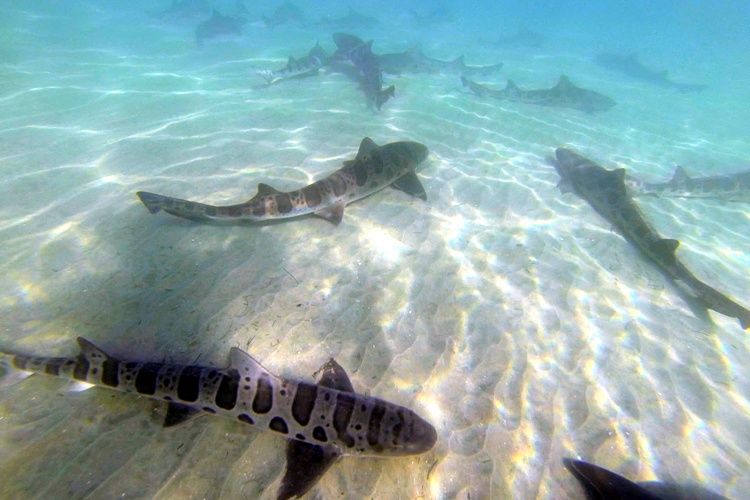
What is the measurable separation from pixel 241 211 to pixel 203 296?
164 centimetres

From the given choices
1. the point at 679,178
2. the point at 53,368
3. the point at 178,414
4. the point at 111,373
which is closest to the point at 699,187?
the point at 679,178

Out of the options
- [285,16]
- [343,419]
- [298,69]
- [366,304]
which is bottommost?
[366,304]

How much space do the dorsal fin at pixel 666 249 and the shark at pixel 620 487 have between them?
159 inches

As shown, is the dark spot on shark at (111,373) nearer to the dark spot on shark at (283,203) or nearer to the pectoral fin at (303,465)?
the pectoral fin at (303,465)

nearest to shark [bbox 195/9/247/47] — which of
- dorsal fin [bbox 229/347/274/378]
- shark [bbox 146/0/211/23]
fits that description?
shark [bbox 146/0/211/23]

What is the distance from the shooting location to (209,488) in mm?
3080

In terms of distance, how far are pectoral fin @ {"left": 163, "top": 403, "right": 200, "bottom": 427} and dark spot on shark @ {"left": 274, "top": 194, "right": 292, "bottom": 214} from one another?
3370 millimetres

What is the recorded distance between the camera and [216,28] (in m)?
22.4

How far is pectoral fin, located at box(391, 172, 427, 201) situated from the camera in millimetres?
7223

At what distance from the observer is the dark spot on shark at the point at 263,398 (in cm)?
334

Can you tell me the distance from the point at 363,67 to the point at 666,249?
40.6 ft

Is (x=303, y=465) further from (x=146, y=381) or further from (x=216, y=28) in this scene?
(x=216, y=28)

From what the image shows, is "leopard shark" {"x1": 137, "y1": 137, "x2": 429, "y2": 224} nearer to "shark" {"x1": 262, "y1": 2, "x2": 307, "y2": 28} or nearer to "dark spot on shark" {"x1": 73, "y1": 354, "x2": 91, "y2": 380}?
"dark spot on shark" {"x1": 73, "y1": 354, "x2": 91, "y2": 380}

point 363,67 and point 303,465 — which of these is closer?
point 303,465
